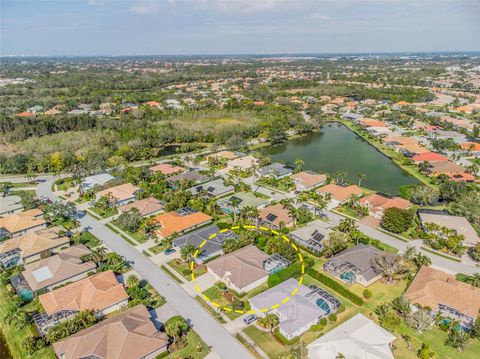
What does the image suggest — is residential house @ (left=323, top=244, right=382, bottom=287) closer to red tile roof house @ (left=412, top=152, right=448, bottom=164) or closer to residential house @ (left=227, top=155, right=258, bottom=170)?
residential house @ (left=227, top=155, right=258, bottom=170)

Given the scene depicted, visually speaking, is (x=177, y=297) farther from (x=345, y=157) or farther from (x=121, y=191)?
(x=345, y=157)

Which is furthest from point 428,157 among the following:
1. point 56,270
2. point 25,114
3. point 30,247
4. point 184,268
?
point 25,114

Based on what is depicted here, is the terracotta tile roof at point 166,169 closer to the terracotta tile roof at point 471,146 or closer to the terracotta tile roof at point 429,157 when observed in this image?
the terracotta tile roof at point 429,157

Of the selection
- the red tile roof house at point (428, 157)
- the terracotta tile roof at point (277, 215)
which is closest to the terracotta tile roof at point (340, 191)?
the terracotta tile roof at point (277, 215)

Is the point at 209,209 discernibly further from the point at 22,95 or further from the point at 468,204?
the point at 22,95

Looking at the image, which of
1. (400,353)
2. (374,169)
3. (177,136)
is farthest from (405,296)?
(177,136)

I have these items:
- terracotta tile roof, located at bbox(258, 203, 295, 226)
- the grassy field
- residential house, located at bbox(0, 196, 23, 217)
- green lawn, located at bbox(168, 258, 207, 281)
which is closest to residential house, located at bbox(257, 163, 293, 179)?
terracotta tile roof, located at bbox(258, 203, 295, 226)
